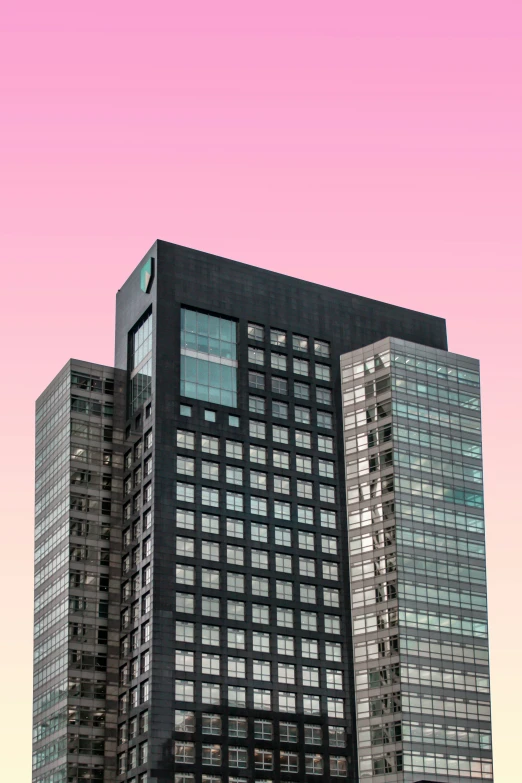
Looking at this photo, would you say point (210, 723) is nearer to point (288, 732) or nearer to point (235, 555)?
point (288, 732)

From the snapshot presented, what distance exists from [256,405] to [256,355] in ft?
23.5

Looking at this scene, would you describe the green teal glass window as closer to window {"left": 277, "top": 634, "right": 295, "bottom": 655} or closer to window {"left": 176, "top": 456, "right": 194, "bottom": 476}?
window {"left": 176, "top": 456, "right": 194, "bottom": 476}

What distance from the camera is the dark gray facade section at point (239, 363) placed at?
146750 mm

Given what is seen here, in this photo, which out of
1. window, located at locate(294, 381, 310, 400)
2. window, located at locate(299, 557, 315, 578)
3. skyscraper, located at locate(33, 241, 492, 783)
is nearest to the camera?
skyscraper, located at locate(33, 241, 492, 783)

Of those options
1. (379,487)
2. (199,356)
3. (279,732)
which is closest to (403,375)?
(379,487)

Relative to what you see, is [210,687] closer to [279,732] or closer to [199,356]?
[279,732]

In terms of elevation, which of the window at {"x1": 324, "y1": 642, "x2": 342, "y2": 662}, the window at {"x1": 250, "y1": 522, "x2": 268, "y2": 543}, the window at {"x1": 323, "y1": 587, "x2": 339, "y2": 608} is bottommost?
the window at {"x1": 324, "y1": 642, "x2": 342, "y2": 662}

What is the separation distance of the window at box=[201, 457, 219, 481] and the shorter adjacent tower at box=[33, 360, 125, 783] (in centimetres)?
1430

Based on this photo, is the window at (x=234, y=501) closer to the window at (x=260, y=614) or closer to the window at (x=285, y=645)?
the window at (x=260, y=614)

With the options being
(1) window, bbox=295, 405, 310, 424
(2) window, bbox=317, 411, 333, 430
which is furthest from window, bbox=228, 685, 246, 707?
(2) window, bbox=317, 411, 333, 430

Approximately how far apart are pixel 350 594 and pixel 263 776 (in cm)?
2647

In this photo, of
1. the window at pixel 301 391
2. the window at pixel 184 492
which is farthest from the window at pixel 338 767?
the window at pixel 301 391

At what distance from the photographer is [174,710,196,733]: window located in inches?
5684

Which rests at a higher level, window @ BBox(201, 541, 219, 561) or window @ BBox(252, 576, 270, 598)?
window @ BBox(201, 541, 219, 561)
